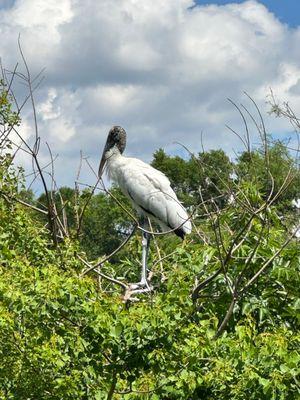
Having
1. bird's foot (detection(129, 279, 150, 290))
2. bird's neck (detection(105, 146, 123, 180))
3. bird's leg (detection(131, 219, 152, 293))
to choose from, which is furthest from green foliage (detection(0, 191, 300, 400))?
bird's neck (detection(105, 146, 123, 180))

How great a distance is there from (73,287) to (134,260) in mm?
3037

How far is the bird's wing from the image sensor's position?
982 centimetres

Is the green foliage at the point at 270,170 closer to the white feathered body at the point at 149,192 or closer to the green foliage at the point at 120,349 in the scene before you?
the green foliage at the point at 120,349

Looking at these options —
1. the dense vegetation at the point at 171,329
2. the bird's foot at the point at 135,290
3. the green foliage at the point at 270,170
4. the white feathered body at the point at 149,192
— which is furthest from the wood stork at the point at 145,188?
the dense vegetation at the point at 171,329

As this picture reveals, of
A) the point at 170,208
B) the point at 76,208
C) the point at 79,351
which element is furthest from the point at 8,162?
the point at 170,208

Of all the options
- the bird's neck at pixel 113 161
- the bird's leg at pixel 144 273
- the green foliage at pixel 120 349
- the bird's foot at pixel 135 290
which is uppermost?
the bird's neck at pixel 113 161

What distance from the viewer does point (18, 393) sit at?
536 centimetres

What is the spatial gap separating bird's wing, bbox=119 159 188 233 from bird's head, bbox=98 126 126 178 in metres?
0.41

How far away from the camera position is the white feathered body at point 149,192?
32.2 ft

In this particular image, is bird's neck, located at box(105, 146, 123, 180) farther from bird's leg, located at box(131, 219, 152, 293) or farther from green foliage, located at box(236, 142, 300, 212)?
green foliage, located at box(236, 142, 300, 212)

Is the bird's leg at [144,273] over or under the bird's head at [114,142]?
under

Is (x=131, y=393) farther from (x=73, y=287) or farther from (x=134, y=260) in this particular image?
(x=134, y=260)

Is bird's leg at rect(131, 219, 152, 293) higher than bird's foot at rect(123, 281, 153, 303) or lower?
higher

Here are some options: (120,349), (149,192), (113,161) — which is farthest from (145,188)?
(120,349)
